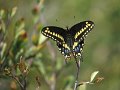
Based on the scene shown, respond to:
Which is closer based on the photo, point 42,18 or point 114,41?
point 42,18

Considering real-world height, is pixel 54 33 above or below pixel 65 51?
above

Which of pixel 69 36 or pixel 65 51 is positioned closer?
pixel 65 51

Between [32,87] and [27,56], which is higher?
[27,56]

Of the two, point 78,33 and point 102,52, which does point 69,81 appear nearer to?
point 78,33

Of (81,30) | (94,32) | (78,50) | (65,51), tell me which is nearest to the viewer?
(78,50)

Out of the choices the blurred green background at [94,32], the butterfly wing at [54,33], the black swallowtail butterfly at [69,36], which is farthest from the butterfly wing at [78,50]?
the blurred green background at [94,32]

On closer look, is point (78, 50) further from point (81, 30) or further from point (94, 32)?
point (94, 32)

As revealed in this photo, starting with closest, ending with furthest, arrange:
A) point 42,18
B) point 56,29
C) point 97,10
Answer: point 56,29
point 42,18
point 97,10

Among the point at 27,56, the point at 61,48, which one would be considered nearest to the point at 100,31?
the point at 27,56

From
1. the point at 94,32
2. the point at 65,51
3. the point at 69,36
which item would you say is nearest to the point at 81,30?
the point at 69,36
